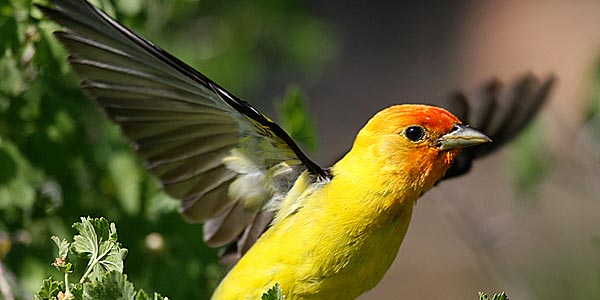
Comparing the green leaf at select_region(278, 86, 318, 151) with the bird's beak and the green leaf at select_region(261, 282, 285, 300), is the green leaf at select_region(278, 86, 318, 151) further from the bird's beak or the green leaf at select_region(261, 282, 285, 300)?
the green leaf at select_region(261, 282, 285, 300)

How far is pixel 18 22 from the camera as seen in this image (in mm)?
2900

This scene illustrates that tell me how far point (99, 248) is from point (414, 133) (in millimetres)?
1119

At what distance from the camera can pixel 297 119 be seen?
317 cm

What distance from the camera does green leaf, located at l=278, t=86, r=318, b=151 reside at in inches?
124

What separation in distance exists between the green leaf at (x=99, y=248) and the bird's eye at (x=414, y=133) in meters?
1.06

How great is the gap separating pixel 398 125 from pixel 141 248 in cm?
90

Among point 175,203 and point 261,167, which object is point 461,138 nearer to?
point 261,167

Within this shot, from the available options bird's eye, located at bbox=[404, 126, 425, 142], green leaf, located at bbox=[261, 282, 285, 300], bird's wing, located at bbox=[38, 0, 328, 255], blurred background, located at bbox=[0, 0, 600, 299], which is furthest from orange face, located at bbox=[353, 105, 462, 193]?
green leaf, located at bbox=[261, 282, 285, 300]

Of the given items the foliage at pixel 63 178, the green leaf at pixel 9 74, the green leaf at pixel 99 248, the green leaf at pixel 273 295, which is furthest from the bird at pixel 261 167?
the green leaf at pixel 273 295

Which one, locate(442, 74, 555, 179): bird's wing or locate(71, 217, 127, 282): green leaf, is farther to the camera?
locate(442, 74, 555, 179): bird's wing

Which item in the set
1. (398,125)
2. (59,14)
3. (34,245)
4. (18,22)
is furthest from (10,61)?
(398,125)

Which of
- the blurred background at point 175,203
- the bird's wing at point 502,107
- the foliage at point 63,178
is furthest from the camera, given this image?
the bird's wing at point 502,107

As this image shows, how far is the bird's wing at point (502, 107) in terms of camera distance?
3.54 metres

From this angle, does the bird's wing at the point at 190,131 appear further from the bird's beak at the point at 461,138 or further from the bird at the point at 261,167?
the bird's beak at the point at 461,138
